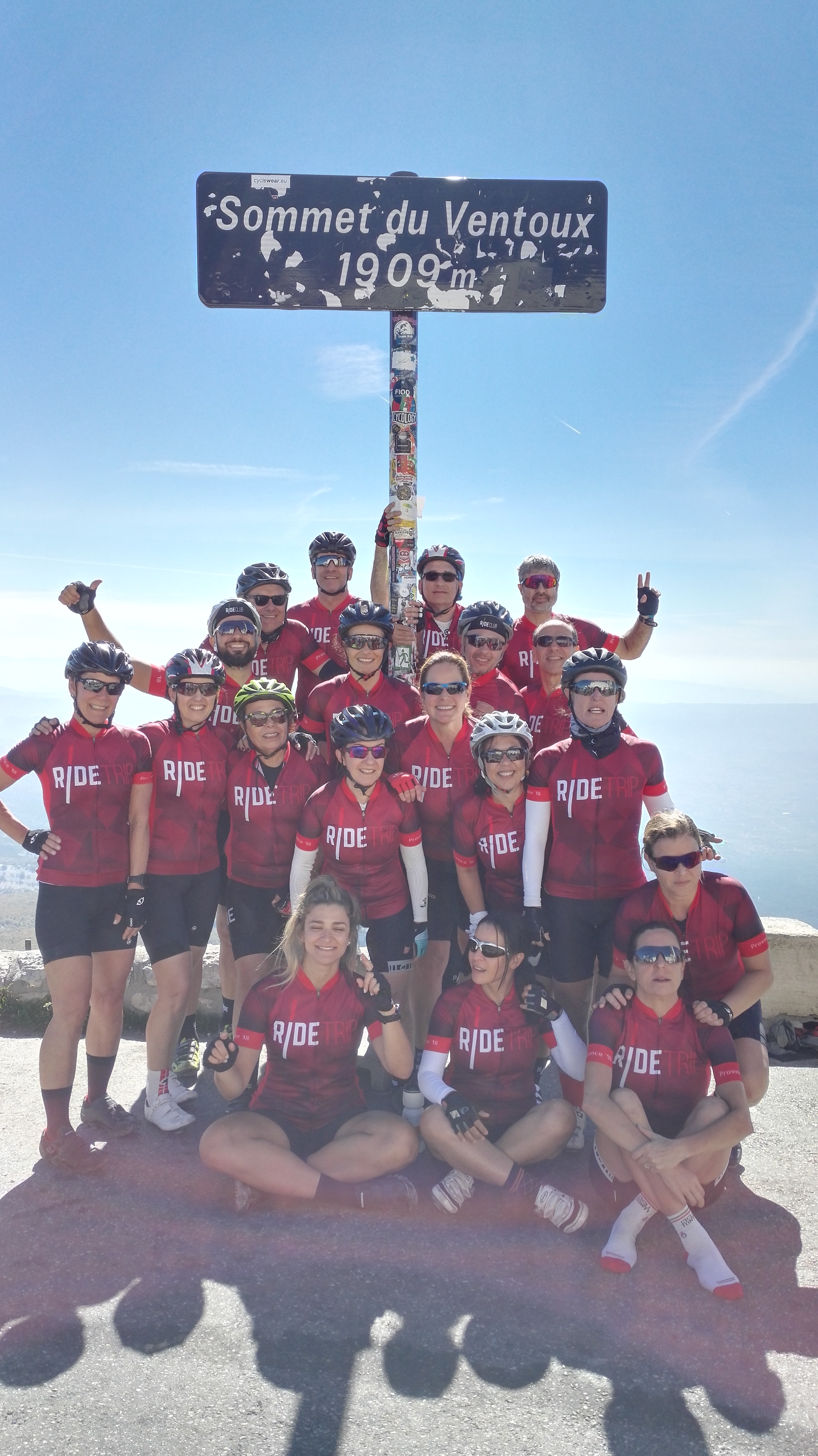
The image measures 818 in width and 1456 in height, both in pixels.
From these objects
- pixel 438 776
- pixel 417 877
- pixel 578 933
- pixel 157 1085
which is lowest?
pixel 157 1085

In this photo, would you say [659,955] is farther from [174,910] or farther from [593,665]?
[174,910]

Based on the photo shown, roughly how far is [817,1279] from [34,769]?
5.21 metres

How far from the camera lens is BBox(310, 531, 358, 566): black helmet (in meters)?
7.41

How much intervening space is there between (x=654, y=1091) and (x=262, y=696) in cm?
336

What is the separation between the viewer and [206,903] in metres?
5.70

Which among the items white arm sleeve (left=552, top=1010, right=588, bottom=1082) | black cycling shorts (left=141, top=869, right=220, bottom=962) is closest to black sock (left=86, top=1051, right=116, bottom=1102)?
black cycling shorts (left=141, top=869, right=220, bottom=962)

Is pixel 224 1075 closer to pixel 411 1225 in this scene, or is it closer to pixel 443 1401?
pixel 411 1225

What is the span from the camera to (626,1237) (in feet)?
13.6

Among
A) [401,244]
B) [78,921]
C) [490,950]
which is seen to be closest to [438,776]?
[490,950]

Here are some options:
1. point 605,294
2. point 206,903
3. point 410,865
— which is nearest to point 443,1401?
point 410,865

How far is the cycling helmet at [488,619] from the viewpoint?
6105mm

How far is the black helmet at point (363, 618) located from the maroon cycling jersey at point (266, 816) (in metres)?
1.02

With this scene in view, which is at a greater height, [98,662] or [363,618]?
[363,618]

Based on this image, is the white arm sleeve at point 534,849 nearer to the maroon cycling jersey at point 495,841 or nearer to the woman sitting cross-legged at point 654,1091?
the maroon cycling jersey at point 495,841
